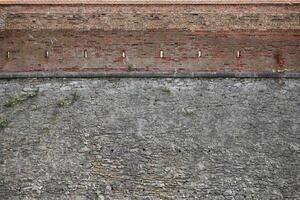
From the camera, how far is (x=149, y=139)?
1368 centimetres

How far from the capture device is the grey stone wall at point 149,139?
1276cm

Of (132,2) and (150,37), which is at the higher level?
(132,2)

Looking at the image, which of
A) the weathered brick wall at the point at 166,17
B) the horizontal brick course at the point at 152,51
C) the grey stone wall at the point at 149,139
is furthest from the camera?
the weathered brick wall at the point at 166,17

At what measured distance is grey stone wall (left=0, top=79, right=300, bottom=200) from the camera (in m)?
12.8

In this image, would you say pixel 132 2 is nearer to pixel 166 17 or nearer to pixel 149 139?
pixel 166 17

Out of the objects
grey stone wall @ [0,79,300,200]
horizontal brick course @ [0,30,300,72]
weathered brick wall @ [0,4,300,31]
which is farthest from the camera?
weathered brick wall @ [0,4,300,31]

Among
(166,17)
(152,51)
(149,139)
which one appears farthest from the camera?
(166,17)

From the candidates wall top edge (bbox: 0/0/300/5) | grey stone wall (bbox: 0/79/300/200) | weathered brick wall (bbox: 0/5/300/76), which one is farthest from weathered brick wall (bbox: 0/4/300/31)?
grey stone wall (bbox: 0/79/300/200)

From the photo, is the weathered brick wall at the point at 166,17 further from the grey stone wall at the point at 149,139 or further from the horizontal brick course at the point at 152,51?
the grey stone wall at the point at 149,139

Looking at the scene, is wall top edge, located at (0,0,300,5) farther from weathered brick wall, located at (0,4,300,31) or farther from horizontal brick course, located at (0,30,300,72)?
horizontal brick course, located at (0,30,300,72)

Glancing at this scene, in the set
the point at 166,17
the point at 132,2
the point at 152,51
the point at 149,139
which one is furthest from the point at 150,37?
the point at 149,139

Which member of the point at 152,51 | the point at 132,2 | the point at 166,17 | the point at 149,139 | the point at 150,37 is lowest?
the point at 149,139

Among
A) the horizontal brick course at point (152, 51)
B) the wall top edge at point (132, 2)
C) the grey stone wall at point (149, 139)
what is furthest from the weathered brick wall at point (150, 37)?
the grey stone wall at point (149, 139)

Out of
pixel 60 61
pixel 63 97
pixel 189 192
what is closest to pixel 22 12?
pixel 60 61
